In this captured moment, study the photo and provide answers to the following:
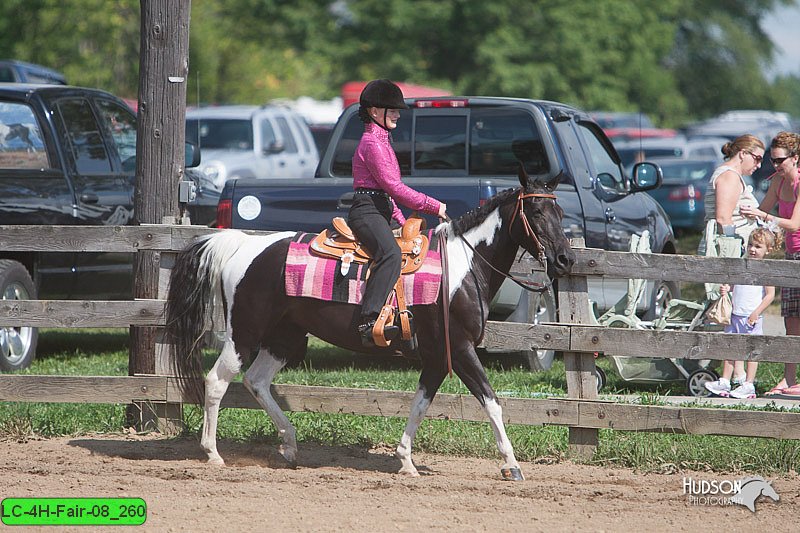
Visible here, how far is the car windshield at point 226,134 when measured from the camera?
1912 cm

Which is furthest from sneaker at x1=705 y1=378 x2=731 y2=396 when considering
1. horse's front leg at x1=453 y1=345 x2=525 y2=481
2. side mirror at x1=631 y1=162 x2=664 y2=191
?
horse's front leg at x1=453 y1=345 x2=525 y2=481

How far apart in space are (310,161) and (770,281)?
14621mm

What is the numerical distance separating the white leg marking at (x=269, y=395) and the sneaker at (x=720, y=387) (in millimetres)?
3580

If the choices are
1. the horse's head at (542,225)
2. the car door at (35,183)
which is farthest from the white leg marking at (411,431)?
the car door at (35,183)

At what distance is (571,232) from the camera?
952 centimetres

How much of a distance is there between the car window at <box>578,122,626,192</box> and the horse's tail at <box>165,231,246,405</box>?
4378 mm

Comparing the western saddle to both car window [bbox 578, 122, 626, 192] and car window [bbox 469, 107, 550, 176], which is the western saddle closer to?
car window [bbox 469, 107, 550, 176]

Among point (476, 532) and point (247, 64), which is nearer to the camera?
point (476, 532)

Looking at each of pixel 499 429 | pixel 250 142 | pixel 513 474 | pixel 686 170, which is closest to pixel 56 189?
pixel 499 429

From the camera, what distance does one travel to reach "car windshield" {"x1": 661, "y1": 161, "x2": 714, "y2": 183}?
23.7m

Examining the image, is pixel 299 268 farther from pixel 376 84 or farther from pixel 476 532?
pixel 476 532

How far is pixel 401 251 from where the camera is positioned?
276 inches

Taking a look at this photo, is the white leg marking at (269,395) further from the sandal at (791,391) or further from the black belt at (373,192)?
the sandal at (791,391)

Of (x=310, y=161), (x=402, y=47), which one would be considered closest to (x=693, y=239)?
(x=310, y=161)
